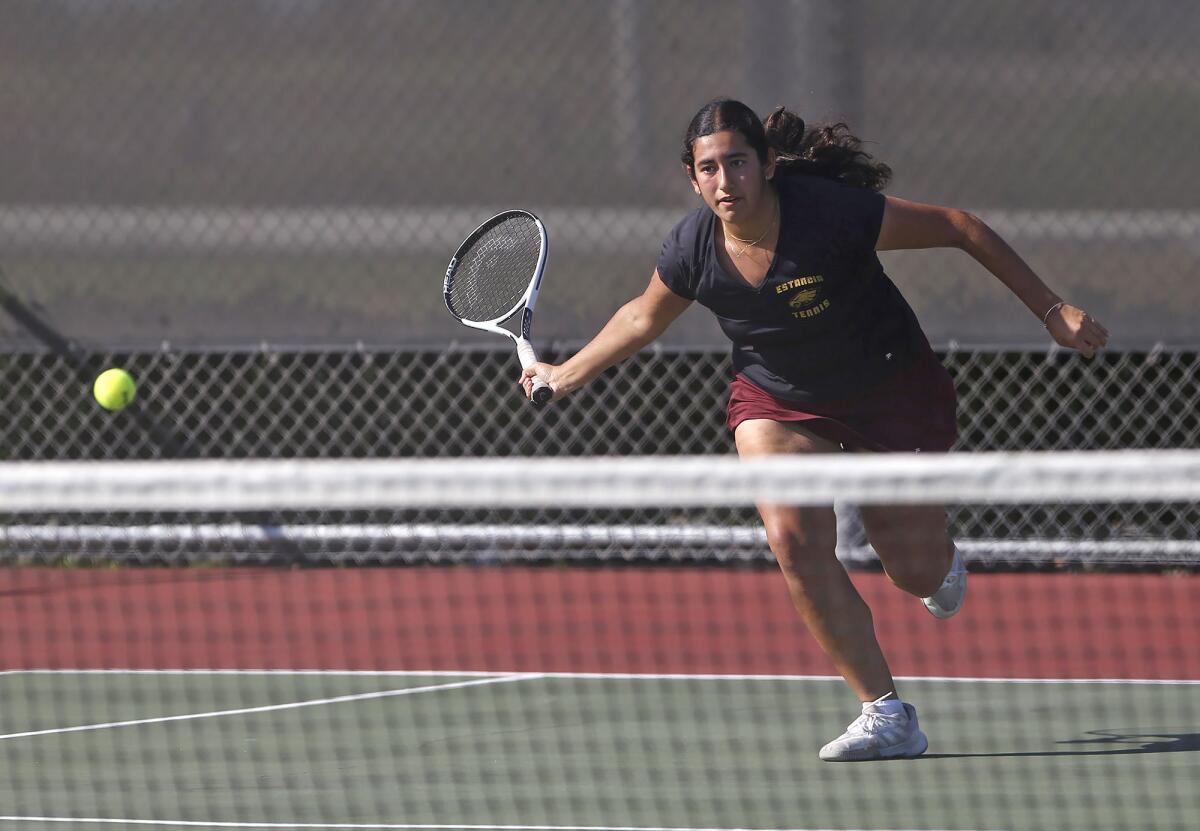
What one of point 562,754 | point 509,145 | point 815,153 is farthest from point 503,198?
point 562,754

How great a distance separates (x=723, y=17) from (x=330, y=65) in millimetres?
1360

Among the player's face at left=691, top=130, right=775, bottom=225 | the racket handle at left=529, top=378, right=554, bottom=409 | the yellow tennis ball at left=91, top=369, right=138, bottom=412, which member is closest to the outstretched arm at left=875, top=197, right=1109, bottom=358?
the player's face at left=691, top=130, right=775, bottom=225

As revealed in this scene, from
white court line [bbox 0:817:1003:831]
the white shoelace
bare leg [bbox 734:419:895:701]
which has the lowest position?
white court line [bbox 0:817:1003:831]

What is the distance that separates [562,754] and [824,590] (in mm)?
716

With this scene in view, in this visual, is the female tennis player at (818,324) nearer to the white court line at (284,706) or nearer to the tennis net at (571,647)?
the tennis net at (571,647)

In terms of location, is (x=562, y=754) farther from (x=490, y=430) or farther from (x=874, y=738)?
(x=490, y=430)

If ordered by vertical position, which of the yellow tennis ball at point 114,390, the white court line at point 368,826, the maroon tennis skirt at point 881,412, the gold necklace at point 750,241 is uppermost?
the yellow tennis ball at point 114,390

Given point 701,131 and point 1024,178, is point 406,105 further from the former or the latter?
point 701,131

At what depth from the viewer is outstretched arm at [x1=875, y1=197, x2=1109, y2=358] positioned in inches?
161

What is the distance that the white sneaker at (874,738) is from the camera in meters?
4.39

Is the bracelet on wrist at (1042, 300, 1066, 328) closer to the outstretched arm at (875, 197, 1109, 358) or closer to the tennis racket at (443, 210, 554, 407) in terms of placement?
the outstretched arm at (875, 197, 1109, 358)

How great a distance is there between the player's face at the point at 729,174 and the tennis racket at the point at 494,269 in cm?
77

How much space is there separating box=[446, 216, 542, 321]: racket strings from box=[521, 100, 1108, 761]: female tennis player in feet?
1.93

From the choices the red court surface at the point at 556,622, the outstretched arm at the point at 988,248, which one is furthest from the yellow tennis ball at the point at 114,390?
the outstretched arm at the point at 988,248
